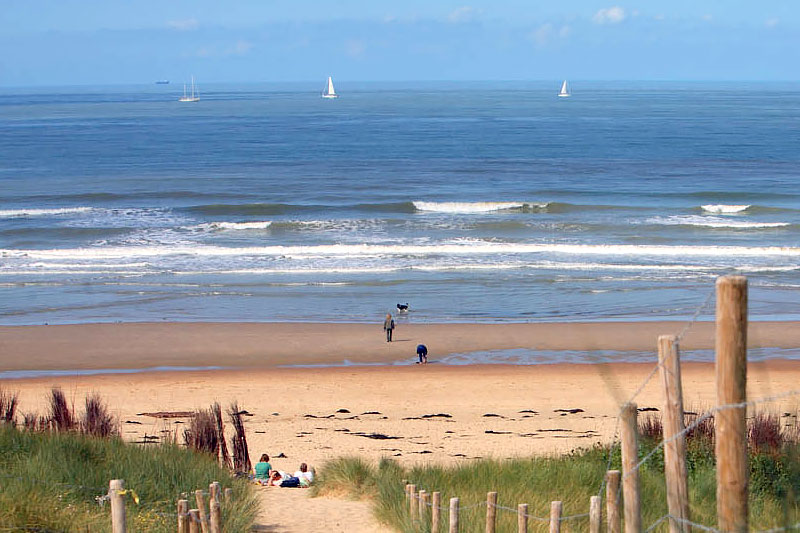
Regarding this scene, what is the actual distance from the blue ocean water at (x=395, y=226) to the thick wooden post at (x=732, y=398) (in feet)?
62.9

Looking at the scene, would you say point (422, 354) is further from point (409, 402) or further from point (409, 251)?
point (409, 251)

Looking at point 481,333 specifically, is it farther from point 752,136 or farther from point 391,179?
point 752,136

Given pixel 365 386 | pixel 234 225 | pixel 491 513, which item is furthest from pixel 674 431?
pixel 234 225

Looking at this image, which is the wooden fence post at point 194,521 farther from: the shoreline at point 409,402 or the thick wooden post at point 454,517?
the shoreline at point 409,402

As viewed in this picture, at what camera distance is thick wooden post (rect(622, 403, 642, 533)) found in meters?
5.60

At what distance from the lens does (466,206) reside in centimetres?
4459

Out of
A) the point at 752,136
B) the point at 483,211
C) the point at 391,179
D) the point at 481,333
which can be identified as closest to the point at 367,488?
the point at 481,333

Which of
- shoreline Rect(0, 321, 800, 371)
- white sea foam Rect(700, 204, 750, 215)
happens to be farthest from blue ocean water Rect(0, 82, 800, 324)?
shoreline Rect(0, 321, 800, 371)

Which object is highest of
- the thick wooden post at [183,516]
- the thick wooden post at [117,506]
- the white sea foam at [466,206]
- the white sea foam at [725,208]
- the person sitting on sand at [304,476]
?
the white sea foam at [466,206]

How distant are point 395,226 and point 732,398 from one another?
35118mm

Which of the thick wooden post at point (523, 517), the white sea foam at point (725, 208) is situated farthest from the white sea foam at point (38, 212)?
the thick wooden post at point (523, 517)

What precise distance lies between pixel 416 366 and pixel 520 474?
10371mm

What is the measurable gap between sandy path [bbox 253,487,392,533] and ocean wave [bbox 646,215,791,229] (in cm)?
3128

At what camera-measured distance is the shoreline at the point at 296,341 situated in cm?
2038
